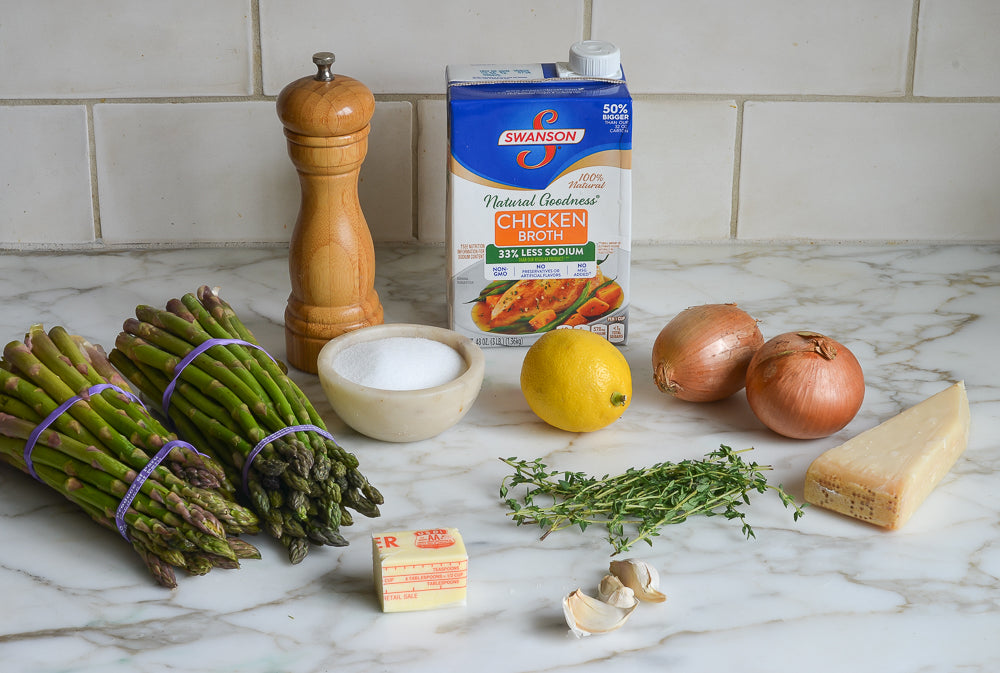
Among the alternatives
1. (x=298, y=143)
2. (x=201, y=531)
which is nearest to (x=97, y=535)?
(x=201, y=531)

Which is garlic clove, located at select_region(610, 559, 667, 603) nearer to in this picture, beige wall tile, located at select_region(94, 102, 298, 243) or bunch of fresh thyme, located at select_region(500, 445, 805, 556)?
bunch of fresh thyme, located at select_region(500, 445, 805, 556)

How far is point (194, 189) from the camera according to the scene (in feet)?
4.33

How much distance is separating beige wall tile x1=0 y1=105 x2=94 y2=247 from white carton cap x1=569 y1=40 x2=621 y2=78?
62 centimetres

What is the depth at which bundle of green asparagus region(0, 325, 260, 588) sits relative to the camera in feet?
2.50

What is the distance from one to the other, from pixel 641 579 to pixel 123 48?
2.99ft

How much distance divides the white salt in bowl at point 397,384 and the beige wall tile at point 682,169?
48cm

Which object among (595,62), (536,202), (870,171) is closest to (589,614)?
(536,202)

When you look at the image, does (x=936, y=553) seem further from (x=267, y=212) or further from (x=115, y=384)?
(x=267, y=212)

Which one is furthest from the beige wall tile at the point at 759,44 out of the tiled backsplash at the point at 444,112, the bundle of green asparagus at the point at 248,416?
the bundle of green asparagus at the point at 248,416

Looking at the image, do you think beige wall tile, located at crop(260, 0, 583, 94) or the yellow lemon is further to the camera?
beige wall tile, located at crop(260, 0, 583, 94)

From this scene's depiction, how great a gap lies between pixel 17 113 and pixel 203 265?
28 centimetres

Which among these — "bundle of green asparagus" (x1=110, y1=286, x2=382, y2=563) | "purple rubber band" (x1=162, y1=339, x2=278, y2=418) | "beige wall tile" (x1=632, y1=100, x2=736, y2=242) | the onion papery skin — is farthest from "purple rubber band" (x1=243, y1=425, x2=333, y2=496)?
"beige wall tile" (x1=632, y1=100, x2=736, y2=242)

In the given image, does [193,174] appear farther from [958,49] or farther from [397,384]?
[958,49]

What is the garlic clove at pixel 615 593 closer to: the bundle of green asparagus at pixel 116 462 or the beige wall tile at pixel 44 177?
the bundle of green asparagus at pixel 116 462
